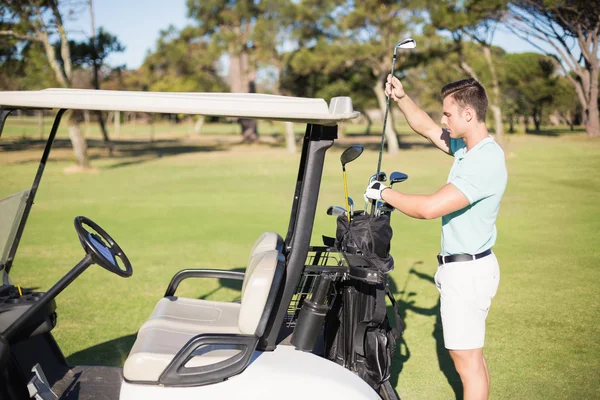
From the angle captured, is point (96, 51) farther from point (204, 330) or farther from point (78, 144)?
point (204, 330)

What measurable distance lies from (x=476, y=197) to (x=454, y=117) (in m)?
0.39

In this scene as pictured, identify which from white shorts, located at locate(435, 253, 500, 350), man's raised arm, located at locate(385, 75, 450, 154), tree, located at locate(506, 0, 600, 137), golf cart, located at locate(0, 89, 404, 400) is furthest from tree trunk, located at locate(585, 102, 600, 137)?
golf cart, located at locate(0, 89, 404, 400)

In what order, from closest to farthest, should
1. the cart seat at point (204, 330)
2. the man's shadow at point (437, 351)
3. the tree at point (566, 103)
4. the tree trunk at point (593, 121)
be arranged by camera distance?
the cart seat at point (204, 330)
the man's shadow at point (437, 351)
the tree trunk at point (593, 121)
the tree at point (566, 103)

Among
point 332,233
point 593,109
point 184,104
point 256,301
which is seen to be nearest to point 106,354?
point 256,301

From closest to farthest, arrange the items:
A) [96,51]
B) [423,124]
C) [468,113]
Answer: [468,113] → [423,124] → [96,51]

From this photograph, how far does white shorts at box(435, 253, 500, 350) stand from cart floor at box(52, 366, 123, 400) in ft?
5.32

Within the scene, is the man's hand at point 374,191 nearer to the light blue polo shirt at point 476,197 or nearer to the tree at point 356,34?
the light blue polo shirt at point 476,197

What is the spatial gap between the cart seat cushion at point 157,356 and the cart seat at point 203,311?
7.3 inches

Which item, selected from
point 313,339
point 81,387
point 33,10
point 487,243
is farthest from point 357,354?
point 33,10

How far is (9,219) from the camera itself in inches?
117

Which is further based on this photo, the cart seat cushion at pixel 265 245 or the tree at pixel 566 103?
the tree at pixel 566 103

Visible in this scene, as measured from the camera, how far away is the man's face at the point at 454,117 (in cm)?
278

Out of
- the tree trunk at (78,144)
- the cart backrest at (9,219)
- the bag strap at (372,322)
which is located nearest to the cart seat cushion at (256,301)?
the bag strap at (372,322)

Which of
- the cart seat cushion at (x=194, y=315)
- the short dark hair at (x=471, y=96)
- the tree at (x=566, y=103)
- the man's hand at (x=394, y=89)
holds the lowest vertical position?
the cart seat cushion at (x=194, y=315)
